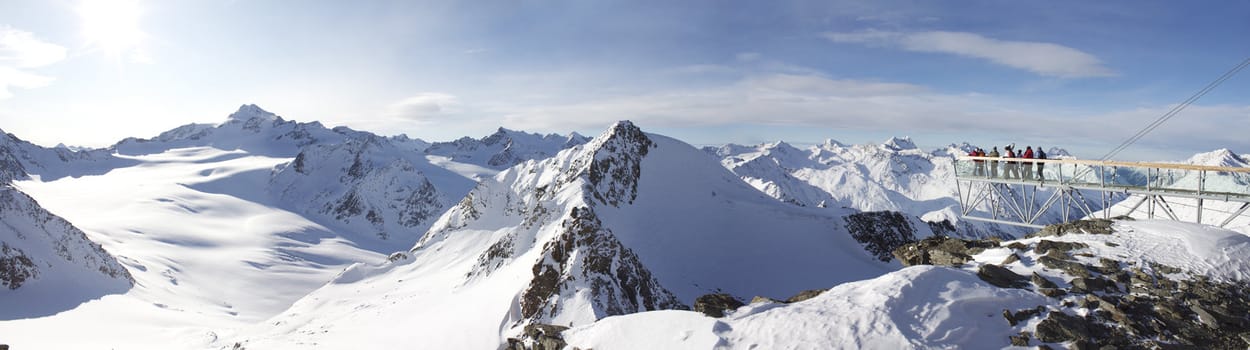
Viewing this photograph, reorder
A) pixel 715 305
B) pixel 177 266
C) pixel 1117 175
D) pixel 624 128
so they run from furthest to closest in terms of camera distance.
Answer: pixel 177 266 → pixel 624 128 → pixel 1117 175 → pixel 715 305

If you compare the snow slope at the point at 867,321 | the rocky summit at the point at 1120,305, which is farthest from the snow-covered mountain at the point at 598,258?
the rocky summit at the point at 1120,305

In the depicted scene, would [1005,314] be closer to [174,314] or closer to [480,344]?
[480,344]

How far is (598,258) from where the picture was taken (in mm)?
33625

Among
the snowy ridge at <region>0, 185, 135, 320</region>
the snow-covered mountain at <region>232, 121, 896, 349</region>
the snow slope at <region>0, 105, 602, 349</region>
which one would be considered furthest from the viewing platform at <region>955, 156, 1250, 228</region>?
the snowy ridge at <region>0, 185, 135, 320</region>

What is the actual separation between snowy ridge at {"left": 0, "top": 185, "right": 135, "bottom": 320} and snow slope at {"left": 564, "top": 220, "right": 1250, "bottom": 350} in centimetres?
8724

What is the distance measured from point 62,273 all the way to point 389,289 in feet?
189

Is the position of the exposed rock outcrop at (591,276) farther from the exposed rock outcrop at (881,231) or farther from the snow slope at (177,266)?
the snow slope at (177,266)

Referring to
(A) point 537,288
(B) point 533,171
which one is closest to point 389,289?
(B) point 533,171

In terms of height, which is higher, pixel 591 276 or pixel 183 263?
pixel 591 276

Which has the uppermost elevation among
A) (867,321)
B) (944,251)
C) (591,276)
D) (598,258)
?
(944,251)

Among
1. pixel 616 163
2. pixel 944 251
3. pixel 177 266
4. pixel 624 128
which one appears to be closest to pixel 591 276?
pixel 616 163

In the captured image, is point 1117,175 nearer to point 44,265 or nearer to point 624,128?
point 624,128

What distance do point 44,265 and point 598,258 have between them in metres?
88.5

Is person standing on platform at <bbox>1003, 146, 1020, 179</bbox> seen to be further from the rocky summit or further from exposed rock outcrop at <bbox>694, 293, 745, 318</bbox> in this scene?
exposed rock outcrop at <bbox>694, 293, 745, 318</bbox>
